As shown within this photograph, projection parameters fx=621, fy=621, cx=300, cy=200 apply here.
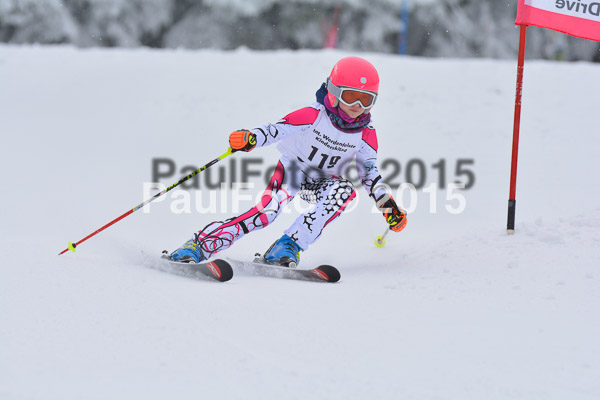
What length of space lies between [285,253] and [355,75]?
4.03ft

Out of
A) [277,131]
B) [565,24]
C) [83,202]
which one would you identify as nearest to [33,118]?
[83,202]

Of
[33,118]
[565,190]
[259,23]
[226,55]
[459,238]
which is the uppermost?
[259,23]

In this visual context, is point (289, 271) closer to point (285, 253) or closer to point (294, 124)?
point (285, 253)

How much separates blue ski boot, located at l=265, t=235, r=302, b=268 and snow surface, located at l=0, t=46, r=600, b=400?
254mm

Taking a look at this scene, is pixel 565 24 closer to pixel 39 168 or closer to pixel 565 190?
pixel 565 190

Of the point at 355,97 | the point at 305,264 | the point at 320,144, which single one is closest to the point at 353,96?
the point at 355,97

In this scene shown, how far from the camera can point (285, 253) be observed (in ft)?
13.4

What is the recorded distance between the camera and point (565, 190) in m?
6.00

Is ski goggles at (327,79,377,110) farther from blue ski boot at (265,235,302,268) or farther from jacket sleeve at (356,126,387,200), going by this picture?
blue ski boot at (265,235,302,268)

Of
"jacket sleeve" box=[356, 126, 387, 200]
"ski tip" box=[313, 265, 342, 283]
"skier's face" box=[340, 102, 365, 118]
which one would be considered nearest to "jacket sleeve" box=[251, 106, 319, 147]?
"skier's face" box=[340, 102, 365, 118]

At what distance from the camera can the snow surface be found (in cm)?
234

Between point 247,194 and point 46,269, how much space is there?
3.68 m

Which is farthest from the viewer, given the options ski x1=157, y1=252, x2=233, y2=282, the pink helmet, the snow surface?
the pink helmet

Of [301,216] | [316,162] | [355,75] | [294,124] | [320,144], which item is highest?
[355,75]
